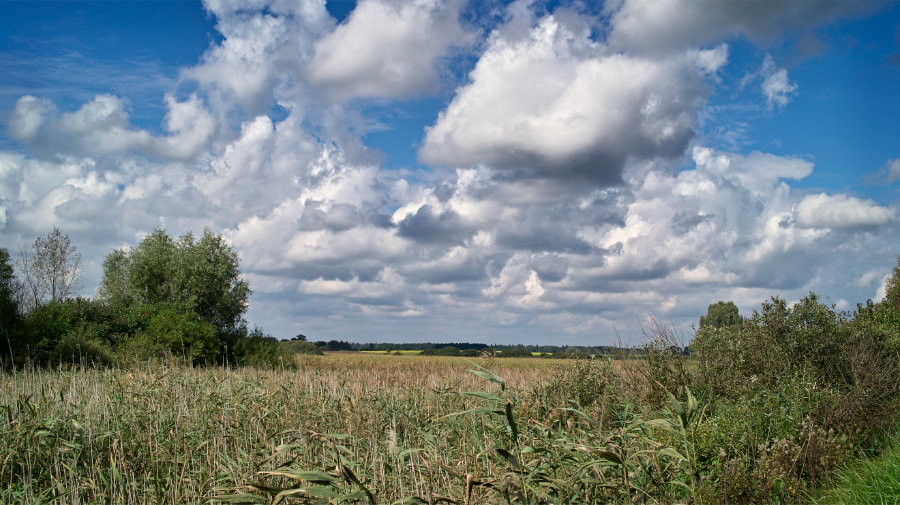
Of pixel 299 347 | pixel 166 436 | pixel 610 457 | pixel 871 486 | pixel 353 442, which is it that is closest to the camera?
pixel 610 457

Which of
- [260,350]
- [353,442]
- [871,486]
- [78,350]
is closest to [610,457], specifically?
[353,442]

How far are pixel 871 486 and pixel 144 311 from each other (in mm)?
35134

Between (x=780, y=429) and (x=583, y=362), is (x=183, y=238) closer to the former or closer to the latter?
(x=583, y=362)

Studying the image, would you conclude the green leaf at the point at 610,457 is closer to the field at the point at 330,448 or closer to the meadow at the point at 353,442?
the field at the point at 330,448

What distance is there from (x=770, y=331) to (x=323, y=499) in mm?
13938

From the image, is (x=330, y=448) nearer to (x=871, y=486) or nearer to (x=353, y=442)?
(x=353, y=442)

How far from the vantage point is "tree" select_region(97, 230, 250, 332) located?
131 ft

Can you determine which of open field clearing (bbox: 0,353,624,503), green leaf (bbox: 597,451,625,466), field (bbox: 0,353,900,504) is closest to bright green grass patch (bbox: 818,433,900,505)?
field (bbox: 0,353,900,504)

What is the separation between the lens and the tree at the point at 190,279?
39.9m

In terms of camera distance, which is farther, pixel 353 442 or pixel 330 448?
pixel 353 442

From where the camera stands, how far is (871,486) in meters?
6.61

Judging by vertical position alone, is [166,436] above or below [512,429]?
below

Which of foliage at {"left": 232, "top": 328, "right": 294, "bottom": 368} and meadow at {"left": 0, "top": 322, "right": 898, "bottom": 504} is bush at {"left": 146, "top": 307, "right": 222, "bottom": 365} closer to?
foliage at {"left": 232, "top": 328, "right": 294, "bottom": 368}

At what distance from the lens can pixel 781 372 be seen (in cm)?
1266
